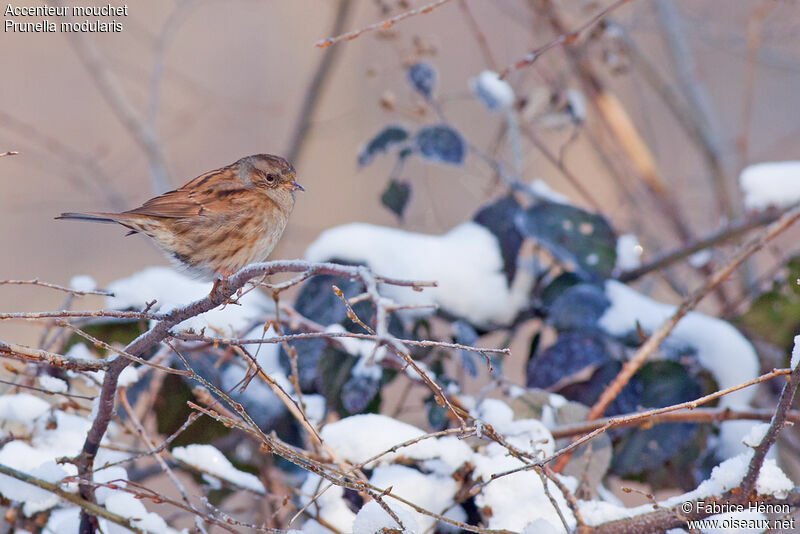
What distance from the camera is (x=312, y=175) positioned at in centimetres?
569

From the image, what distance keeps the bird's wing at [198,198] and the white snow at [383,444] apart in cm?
65

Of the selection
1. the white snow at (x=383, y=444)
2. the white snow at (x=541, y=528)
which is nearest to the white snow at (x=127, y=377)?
the white snow at (x=383, y=444)

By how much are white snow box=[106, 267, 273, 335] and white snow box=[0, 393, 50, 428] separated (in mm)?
340

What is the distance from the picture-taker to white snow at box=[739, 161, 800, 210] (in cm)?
226

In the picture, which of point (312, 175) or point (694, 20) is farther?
point (312, 175)

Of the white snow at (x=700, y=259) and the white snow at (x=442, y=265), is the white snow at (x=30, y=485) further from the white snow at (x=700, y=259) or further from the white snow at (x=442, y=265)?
the white snow at (x=700, y=259)

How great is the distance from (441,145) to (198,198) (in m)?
0.70

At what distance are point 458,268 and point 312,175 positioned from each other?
366 centimetres

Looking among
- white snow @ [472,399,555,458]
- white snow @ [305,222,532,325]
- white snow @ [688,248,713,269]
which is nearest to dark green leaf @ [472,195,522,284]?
white snow @ [305,222,532,325]

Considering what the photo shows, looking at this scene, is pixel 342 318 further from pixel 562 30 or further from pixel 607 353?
pixel 562 30

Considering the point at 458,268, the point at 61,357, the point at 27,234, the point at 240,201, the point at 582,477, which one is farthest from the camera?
the point at 27,234

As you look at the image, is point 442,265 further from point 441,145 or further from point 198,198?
point 198,198

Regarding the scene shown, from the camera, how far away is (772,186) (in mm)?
2285

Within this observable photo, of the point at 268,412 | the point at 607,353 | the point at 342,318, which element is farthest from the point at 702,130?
the point at 268,412
